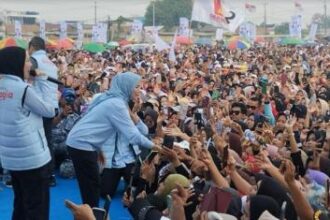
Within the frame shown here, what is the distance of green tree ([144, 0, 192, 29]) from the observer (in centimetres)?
7644

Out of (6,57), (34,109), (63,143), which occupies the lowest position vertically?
(63,143)

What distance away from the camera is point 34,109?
382 centimetres

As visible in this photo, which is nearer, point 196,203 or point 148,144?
point 196,203

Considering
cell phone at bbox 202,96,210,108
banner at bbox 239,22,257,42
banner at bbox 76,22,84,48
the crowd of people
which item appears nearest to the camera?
the crowd of people

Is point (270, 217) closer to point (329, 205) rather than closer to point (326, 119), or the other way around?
point (329, 205)

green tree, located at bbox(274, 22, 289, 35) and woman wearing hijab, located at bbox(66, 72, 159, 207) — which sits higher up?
green tree, located at bbox(274, 22, 289, 35)

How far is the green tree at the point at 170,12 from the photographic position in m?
76.4

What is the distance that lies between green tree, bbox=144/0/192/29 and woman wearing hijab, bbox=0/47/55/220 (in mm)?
70982

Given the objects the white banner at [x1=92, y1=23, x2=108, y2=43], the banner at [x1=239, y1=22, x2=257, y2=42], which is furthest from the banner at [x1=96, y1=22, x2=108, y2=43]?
the banner at [x1=239, y1=22, x2=257, y2=42]

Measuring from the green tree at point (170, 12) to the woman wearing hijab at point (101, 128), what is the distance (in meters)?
70.1

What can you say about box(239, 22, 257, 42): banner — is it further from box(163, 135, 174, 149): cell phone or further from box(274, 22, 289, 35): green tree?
box(274, 22, 289, 35): green tree

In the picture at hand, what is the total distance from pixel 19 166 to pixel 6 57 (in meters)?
0.71

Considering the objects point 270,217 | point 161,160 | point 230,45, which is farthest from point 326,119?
point 230,45

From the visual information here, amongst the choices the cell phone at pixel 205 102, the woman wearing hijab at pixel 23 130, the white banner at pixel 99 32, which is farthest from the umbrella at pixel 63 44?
the woman wearing hijab at pixel 23 130
